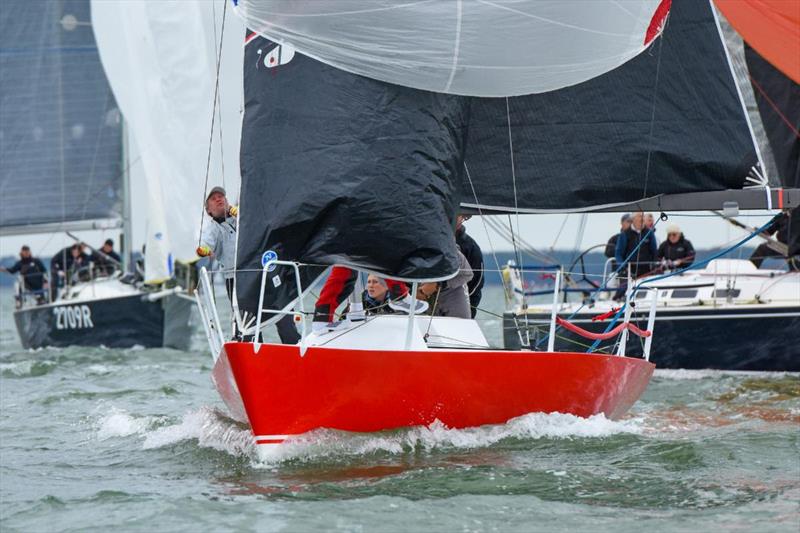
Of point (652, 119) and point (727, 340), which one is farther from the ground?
point (652, 119)

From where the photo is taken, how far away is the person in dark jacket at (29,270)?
23.3 meters

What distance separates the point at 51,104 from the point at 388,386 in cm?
1743

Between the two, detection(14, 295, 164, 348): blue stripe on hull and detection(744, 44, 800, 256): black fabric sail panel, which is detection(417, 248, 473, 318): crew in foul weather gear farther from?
detection(14, 295, 164, 348): blue stripe on hull

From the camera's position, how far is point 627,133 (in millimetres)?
9867

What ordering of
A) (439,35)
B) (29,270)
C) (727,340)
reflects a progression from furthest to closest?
(29,270) < (727,340) < (439,35)

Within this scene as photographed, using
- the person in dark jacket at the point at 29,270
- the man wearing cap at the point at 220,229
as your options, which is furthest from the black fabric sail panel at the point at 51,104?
the man wearing cap at the point at 220,229

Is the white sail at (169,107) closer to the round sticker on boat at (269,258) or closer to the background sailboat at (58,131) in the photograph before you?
the background sailboat at (58,131)

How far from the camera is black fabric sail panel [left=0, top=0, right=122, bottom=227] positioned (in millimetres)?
23828

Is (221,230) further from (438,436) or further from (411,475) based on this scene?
(411,475)

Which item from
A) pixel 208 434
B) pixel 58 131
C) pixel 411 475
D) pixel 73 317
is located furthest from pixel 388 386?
pixel 58 131

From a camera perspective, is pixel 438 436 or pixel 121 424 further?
pixel 121 424

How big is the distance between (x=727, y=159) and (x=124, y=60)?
45.3 ft

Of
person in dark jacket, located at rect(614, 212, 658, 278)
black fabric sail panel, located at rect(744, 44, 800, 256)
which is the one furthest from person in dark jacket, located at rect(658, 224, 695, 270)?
black fabric sail panel, located at rect(744, 44, 800, 256)

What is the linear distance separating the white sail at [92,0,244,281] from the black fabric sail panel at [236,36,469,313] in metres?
11.4
